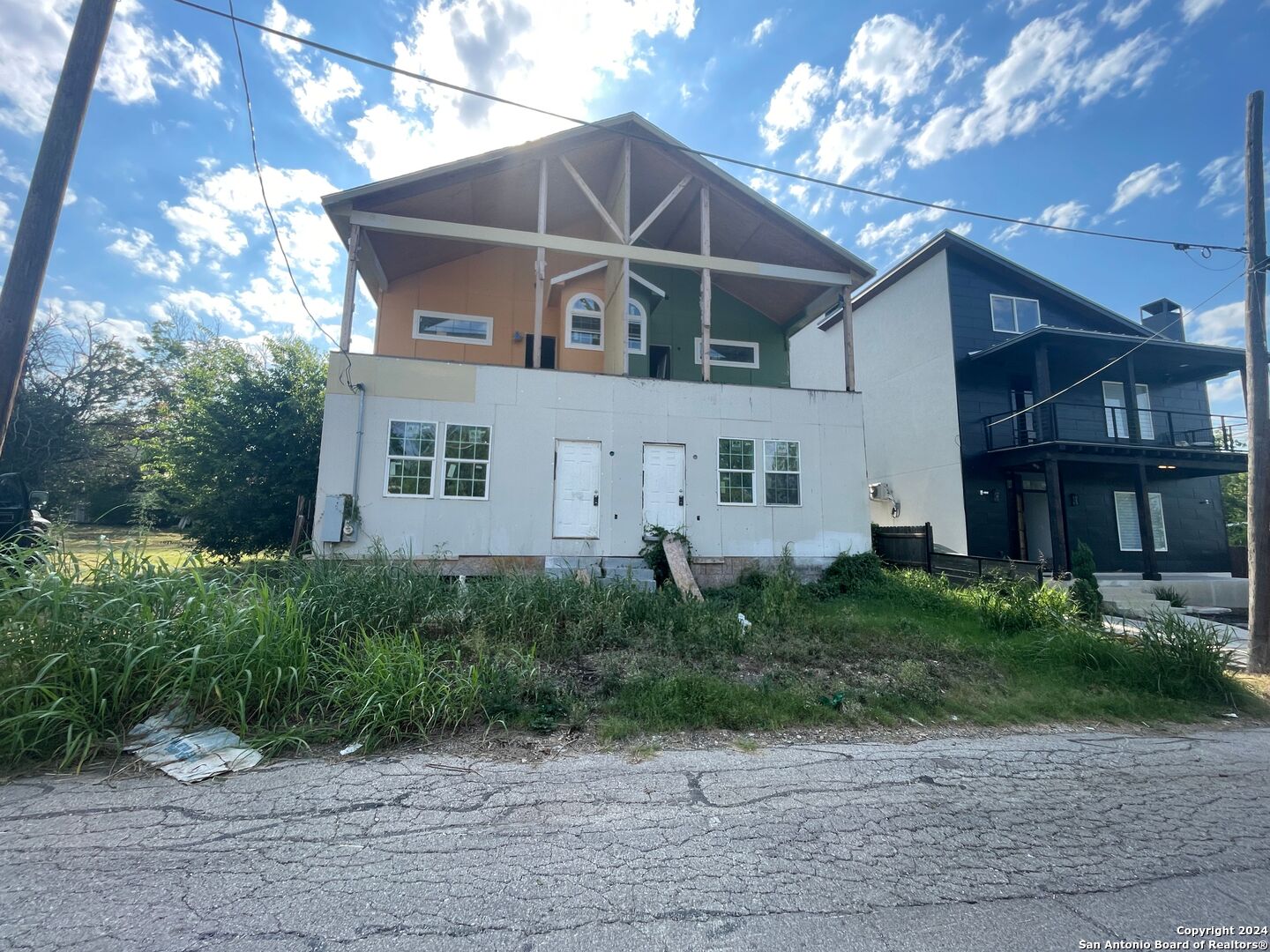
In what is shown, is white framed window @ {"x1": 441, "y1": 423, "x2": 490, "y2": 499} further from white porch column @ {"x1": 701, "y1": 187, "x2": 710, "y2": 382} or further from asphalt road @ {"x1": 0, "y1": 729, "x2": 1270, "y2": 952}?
asphalt road @ {"x1": 0, "y1": 729, "x2": 1270, "y2": 952}

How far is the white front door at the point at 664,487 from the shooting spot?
1080 centimetres

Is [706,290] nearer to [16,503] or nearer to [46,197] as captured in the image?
[46,197]

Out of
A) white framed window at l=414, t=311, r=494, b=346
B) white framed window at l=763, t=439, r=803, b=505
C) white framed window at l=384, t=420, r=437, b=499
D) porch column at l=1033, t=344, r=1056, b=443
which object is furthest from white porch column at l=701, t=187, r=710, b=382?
porch column at l=1033, t=344, r=1056, b=443

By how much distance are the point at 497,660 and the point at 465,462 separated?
563 centimetres

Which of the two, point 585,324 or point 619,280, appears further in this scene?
point 585,324

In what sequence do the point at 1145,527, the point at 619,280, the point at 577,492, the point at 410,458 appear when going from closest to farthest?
Answer: the point at 410,458 → the point at 577,492 → the point at 619,280 → the point at 1145,527

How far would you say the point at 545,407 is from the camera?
1043 cm

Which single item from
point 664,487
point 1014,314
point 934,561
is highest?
point 1014,314

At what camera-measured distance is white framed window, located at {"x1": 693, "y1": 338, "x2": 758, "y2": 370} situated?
15.1 meters

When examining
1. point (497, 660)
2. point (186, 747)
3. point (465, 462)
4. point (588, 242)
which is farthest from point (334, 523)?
Answer: point (588, 242)

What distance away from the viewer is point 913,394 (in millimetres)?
16484

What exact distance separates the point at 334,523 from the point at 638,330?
842cm

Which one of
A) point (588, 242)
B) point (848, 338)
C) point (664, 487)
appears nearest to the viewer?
point (664, 487)

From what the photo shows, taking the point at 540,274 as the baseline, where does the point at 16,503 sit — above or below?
below
